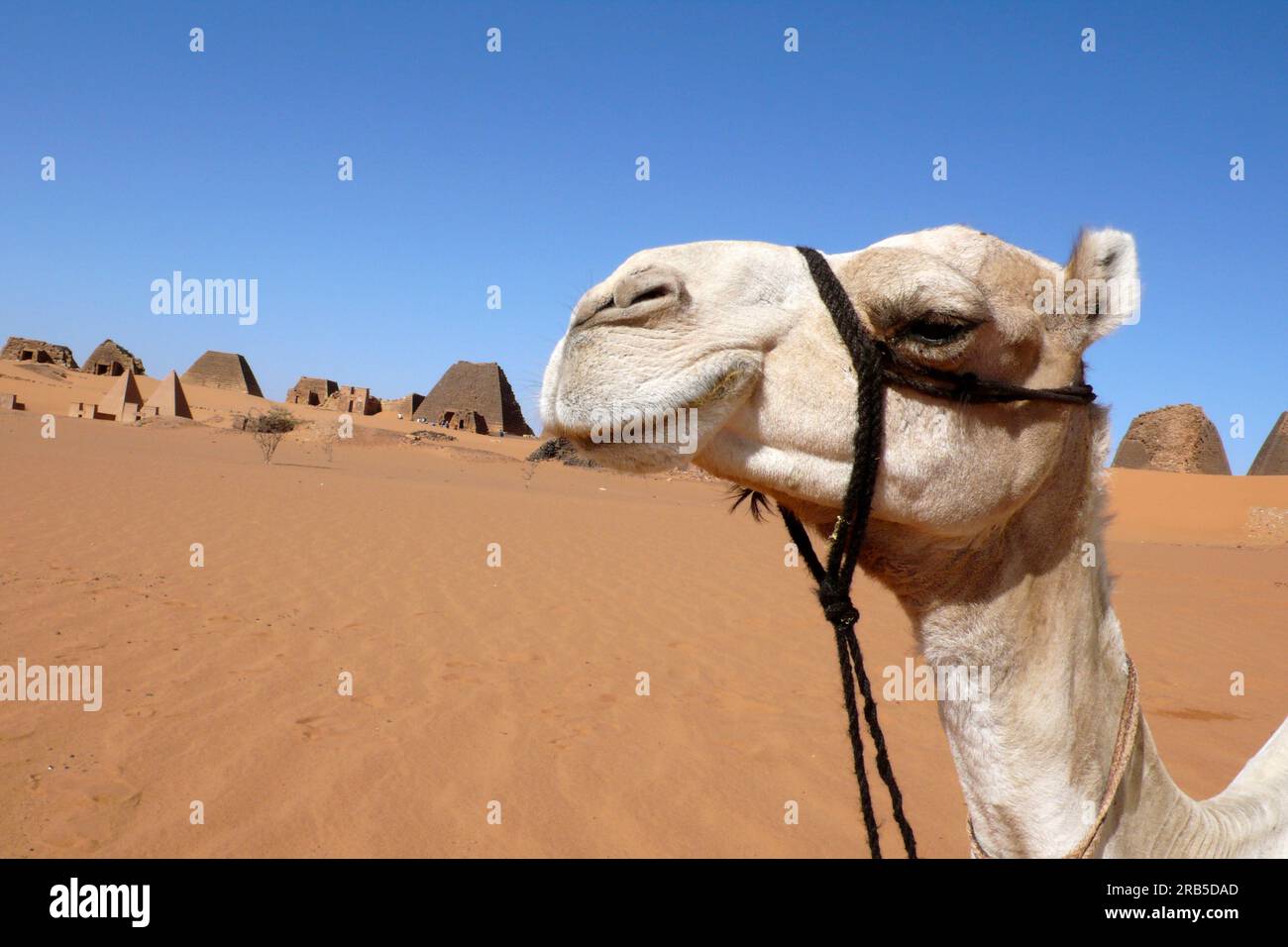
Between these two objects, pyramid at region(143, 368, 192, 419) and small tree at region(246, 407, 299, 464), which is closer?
small tree at region(246, 407, 299, 464)

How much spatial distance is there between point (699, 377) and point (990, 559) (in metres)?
0.74

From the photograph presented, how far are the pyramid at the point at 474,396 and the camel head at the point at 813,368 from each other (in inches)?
2851

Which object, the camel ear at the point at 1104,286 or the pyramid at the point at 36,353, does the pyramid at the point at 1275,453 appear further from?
the pyramid at the point at 36,353

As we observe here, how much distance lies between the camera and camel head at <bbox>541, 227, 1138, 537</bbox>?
1.45 m

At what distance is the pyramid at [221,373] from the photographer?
78938mm

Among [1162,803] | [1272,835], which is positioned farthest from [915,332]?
[1272,835]

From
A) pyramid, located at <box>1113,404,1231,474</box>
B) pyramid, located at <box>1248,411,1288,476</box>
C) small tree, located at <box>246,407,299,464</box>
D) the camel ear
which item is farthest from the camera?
pyramid, located at <box>1248,411,1288,476</box>

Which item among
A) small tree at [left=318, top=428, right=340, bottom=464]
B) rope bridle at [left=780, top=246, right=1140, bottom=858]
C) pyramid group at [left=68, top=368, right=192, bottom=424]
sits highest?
pyramid group at [left=68, top=368, right=192, bottom=424]

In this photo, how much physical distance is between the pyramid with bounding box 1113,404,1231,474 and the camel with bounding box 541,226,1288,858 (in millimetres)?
53367

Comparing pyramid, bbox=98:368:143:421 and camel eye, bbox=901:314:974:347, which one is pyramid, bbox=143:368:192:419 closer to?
pyramid, bbox=98:368:143:421

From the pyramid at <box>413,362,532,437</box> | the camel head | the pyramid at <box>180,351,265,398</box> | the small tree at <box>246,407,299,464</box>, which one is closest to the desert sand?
the camel head

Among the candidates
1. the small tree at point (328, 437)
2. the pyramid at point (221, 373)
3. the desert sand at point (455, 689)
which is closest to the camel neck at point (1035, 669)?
the desert sand at point (455, 689)

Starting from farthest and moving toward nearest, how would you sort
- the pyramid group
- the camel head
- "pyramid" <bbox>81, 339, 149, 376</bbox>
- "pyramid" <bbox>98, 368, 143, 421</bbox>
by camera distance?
"pyramid" <bbox>81, 339, 149, 376</bbox>, "pyramid" <bbox>98, 368, 143, 421</bbox>, the pyramid group, the camel head

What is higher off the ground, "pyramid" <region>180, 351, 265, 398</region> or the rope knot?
"pyramid" <region>180, 351, 265, 398</region>
